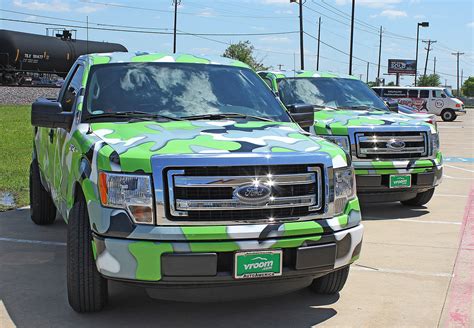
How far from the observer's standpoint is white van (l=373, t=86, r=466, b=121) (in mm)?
39094

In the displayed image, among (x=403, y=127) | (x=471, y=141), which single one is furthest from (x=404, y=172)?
(x=471, y=141)

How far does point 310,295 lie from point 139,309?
4.19 feet

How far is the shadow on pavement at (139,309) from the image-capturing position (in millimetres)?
4250

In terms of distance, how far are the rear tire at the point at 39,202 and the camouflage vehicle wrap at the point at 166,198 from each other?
8.21ft

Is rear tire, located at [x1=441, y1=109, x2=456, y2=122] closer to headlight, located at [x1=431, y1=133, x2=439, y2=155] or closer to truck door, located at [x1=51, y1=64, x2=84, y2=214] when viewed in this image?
headlight, located at [x1=431, y1=133, x2=439, y2=155]

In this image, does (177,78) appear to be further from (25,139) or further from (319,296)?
(25,139)

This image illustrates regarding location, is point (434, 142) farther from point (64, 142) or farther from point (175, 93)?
point (64, 142)

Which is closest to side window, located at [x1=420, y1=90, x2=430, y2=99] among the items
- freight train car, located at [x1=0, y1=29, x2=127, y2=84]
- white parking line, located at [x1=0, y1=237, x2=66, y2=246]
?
freight train car, located at [x1=0, y1=29, x2=127, y2=84]

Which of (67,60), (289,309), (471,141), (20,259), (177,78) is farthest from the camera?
(67,60)

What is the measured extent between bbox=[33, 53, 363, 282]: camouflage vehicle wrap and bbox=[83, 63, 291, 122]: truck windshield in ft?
1.09

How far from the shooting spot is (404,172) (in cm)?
794

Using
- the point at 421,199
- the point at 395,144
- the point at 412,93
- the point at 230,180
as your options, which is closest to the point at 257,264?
the point at 230,180

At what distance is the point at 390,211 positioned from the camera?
8609mm

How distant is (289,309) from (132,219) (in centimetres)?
142
